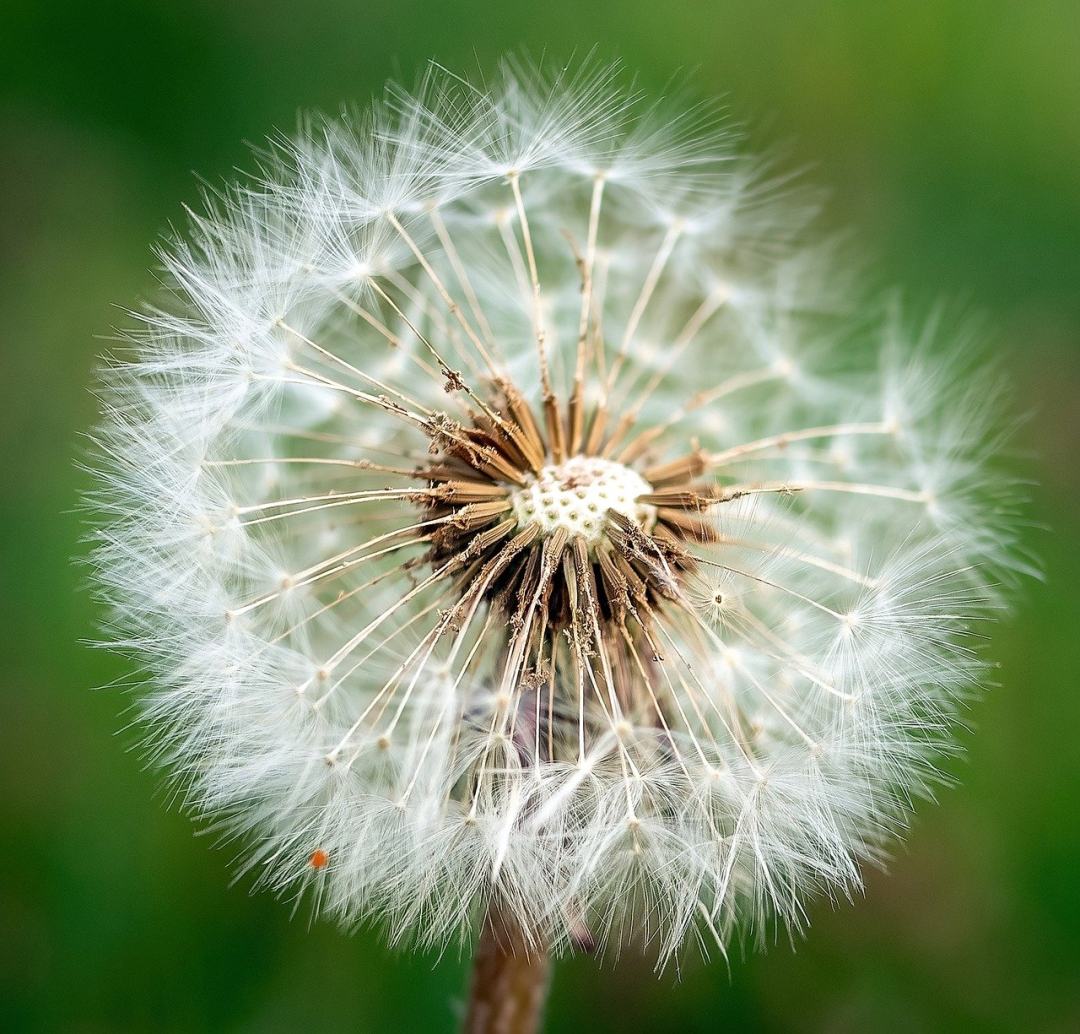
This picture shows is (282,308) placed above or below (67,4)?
below

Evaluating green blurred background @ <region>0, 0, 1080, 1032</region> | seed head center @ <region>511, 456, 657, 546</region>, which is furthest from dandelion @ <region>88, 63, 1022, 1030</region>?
green blurred background @ <region>0, 0, 1080, 1032</region>

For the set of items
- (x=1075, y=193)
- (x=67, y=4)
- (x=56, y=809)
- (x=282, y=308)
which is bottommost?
(x=56, y=809)

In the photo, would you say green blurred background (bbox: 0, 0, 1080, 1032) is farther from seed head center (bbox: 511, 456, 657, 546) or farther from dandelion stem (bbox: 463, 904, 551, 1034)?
seed head center (bbox: 511, 456, 657, 546)

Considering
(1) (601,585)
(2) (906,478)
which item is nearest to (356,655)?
(1) (601,585)

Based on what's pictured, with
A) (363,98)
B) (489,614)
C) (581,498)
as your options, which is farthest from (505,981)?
(363,98)

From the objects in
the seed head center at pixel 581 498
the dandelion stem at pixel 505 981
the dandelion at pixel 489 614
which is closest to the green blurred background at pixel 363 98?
the dandelion at pixel 489 614

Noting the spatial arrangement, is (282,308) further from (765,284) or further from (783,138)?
(783,138)

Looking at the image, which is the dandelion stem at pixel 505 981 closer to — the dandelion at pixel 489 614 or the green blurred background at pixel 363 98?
the dandelion at pixel 489 614
